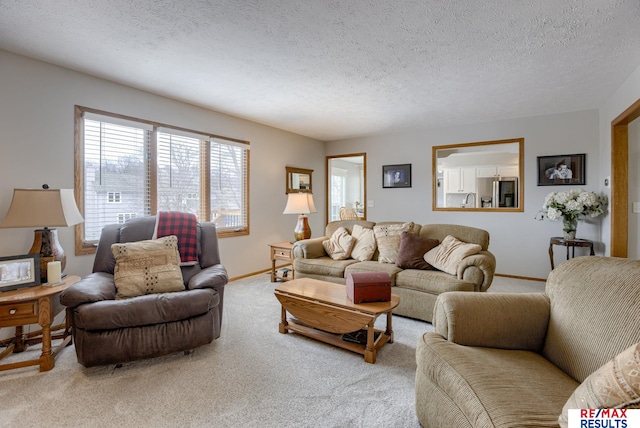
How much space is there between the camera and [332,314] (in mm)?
2266

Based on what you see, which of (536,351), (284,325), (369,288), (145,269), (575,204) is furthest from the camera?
(575,204)

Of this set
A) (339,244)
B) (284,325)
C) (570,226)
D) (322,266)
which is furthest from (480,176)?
(284,325)

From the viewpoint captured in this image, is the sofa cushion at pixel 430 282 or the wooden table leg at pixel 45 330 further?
the sofa cushion at pixel 430 282

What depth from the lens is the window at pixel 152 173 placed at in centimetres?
299

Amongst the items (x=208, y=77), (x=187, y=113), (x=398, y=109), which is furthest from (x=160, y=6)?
(x=398, y=109)

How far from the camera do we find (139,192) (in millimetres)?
3385

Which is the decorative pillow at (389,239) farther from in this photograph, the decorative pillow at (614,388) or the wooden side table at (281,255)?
the decorative pillow at (614,388)

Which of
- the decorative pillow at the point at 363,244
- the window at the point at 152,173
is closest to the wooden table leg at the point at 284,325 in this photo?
the decorative pillow at the point at 363,244

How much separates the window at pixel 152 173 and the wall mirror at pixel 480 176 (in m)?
3.38

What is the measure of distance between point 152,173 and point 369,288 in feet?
9.36

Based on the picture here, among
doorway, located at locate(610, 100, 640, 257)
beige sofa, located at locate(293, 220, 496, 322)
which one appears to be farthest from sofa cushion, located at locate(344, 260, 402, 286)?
doorway, located at locate(610, 100, 640, 257)

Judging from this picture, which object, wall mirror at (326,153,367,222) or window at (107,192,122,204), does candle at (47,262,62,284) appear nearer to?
window at (107,192,122,204)

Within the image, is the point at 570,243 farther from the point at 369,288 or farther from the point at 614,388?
the point at 614,388

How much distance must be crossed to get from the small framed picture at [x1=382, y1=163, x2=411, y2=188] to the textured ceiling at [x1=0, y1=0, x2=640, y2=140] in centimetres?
170
